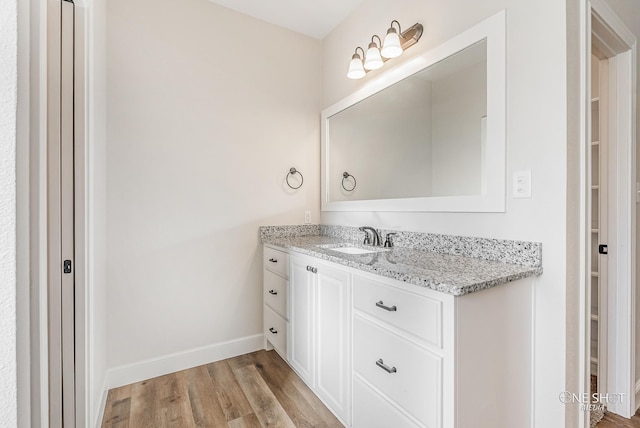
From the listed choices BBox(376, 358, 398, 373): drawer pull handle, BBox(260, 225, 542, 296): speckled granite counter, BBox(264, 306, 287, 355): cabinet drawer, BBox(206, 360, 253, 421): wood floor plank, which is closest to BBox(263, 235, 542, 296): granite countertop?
BBox(260, 225, 542, 296): speckled granite counter

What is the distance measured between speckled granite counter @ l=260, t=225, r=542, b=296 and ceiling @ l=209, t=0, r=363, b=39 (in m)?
1.78

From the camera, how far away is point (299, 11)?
7.63 ft

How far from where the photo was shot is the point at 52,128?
124 centimetres

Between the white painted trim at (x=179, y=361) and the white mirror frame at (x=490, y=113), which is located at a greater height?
the white mirror frame at (x=490, y=113)

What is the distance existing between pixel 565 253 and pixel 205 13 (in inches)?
103

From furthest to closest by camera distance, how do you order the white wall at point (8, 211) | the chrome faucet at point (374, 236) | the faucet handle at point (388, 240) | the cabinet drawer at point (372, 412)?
the chrome faucet at point (374, 236)
the faucet handle at point (388, 240)
the cabinet drawer at point (372, 412)
the white wall at point (8, 211)

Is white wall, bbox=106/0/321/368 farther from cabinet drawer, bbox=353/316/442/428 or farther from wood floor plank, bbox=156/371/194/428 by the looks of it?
cabinet drawer, bbox=353/316/442/428

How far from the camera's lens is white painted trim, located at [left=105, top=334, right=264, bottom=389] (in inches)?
76.5

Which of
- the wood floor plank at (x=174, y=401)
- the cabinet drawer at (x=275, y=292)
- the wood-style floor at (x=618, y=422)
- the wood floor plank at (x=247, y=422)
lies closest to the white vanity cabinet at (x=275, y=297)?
the cabinet drawer at (x=275, y=292)

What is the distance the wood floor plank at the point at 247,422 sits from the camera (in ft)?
5.15

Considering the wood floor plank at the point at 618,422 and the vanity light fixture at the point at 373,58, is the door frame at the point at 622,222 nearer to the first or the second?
the wood floor plank at the point at 618,422

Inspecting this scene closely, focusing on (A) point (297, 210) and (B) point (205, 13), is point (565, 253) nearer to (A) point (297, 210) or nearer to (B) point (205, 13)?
(A) point (297, 210)

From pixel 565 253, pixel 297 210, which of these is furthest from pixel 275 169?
pixel 565 253

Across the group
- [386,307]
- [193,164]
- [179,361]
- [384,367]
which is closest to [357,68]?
[193,164]
